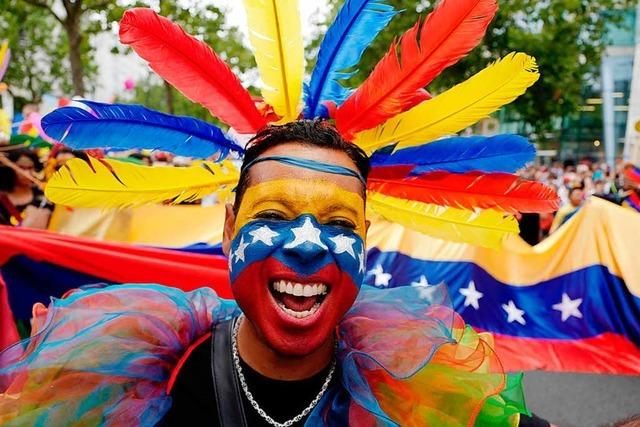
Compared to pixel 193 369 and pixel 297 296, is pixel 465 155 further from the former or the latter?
pixel 193 369

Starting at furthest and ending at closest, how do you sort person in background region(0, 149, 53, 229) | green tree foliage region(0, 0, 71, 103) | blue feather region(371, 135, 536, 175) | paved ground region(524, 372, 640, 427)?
green tree foliage region(0, 0, 71, 103)
person in background region(0, 149, 53, 229)
paved ground region(524, 372, 640, 427)
blue feather region(371, 135, 536, 175)

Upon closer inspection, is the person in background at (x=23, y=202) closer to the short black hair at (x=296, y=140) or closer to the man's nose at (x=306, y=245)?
the short black hair at (x=296, y=140)

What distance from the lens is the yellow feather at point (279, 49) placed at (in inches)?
62.2

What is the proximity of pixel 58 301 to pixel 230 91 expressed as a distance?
2.50ft

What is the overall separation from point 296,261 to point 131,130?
65 cm

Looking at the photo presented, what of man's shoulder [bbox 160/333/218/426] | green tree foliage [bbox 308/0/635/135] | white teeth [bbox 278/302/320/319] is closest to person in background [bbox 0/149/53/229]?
man's shoulder [bbox 160/333/218/426]

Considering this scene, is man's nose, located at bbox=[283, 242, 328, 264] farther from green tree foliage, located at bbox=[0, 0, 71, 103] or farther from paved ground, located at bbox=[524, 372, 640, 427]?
green tree foliage, located at bbox=[0, 0, 71, 103]

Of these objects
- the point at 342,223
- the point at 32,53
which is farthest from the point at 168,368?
the point at 32,53

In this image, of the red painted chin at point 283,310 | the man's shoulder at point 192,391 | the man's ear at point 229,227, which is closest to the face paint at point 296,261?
the red painted chin at point 283,310

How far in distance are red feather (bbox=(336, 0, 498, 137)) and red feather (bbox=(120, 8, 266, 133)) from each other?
0.29 metres

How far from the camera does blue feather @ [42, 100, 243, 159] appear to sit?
1.50 meters

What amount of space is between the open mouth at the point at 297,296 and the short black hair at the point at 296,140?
0.27 meters

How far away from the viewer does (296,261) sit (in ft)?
4.32

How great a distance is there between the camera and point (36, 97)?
2402cm
